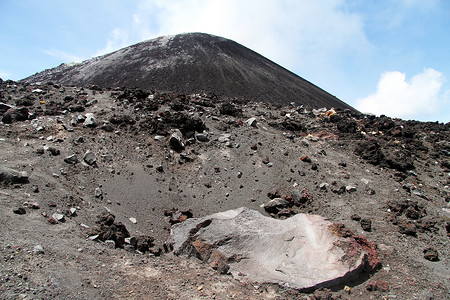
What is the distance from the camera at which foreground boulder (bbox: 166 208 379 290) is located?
4488 mm

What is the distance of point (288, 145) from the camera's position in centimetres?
983

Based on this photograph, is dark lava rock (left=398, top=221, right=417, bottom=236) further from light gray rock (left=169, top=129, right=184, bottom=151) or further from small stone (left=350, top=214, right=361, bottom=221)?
light gray rock (left=169, top=129, right=184, bottom=151)

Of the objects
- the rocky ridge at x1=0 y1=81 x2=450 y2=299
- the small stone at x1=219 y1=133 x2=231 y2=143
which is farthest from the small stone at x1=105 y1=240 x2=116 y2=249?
the small stone at x1=219 y1=133 x2=231 y2=143

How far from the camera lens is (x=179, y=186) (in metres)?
7.82

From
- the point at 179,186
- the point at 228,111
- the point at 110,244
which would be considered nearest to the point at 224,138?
the point at 228,111

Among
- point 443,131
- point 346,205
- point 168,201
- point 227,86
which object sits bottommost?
point 168,201

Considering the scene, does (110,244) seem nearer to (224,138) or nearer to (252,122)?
(224,138)

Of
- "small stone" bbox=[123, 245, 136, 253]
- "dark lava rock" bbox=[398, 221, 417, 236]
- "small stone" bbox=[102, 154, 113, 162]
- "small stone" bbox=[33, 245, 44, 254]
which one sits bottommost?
"small stone" bbox=[123, 245, 136, 253]

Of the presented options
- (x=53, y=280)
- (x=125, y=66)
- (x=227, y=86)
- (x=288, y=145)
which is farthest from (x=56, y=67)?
(x=53, y=280)

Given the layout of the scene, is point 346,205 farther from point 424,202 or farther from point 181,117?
point 181,117

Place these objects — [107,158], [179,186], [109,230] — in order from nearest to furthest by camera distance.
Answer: [109,230], [179,186], [107,158]

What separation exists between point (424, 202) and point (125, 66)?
86.7 feet

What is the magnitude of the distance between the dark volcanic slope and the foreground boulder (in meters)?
18.8

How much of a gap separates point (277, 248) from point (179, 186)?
3.63 meters
